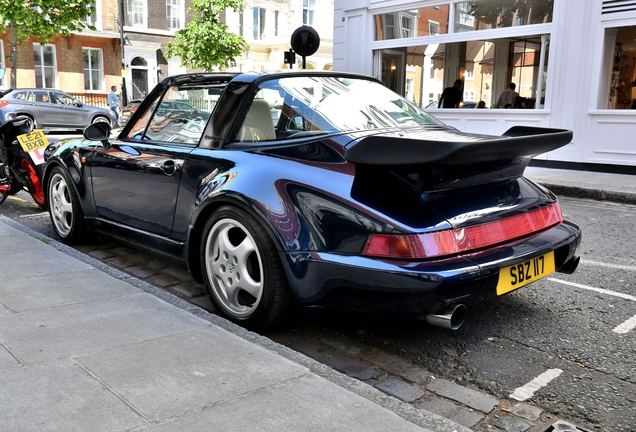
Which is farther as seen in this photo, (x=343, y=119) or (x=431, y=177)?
(x=343, y=119)

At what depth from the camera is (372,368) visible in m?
2.97

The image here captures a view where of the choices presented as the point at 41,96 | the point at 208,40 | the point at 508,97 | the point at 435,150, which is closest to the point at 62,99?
the point at 41,96

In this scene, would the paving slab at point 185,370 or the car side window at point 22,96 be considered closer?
the paving slab at point 185,370

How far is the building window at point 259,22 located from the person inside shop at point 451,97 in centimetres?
2956

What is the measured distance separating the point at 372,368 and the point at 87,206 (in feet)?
9.90

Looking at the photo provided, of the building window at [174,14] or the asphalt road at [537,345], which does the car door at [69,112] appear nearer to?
the building window at [174,14]

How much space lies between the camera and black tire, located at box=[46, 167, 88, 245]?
503cm

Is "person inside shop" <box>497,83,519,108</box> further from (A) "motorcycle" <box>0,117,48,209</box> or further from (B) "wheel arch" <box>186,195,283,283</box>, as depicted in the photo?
(B) "wheel arch" <box>186,195,283,283</box>

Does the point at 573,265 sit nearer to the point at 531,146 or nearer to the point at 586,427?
the point at 531,146

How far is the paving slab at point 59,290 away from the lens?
137 inches

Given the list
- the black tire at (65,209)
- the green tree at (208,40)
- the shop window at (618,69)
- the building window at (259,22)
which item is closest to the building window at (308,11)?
the building window at (259,22)

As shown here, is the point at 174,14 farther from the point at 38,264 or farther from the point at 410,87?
the point at 38,264

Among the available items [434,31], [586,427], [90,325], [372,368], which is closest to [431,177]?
[372,368]

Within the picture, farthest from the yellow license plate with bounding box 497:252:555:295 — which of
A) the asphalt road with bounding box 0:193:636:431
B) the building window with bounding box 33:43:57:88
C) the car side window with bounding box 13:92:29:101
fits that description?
the building window with bounding box 33:43:57:88
